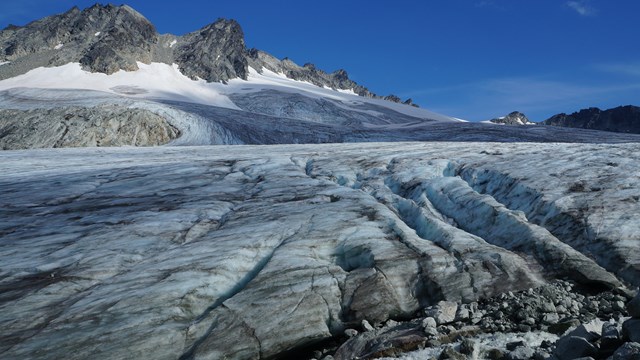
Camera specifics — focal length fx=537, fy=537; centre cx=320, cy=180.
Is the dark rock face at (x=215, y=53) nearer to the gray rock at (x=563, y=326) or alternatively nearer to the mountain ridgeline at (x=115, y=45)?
the mountain ridgeline at (x=115, y=45)

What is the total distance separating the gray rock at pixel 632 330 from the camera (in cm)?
564

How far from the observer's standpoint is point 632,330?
5727 millimetres

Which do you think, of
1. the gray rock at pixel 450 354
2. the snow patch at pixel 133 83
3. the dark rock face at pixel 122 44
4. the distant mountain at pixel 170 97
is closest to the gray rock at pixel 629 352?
the gray rock at pixel 450 354

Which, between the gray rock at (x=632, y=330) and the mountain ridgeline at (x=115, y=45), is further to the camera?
the mountain ridgeline at (x=115, y=45)

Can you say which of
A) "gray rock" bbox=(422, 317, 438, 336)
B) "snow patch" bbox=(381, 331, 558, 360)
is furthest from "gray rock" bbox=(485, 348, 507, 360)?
"gray rock" bbox=(422, 317, 438, 336)

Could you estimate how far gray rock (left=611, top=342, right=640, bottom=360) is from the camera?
16.9ft

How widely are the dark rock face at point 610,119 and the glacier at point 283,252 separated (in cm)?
9858

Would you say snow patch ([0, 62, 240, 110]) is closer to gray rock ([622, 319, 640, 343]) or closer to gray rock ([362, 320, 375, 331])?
gray rock ([362, 320, 375, 331])

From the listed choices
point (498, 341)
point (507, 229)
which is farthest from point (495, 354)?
point (507, 229)

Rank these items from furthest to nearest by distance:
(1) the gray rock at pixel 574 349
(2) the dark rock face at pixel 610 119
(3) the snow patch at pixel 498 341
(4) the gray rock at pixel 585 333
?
(2) the dark rock face at pixel 610 119
(3) the snow patch at pixel 498 341
(4) the gray rock at pixel 585 333
(1) the gray rock at pixel 574 349

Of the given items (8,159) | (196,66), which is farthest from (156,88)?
(8,159)

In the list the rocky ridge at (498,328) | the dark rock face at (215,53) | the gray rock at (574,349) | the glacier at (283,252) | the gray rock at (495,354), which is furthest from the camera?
the dark rock face at (215,53)

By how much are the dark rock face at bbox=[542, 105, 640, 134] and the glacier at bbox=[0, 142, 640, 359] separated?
323 feet

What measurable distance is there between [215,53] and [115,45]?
2269 cm
